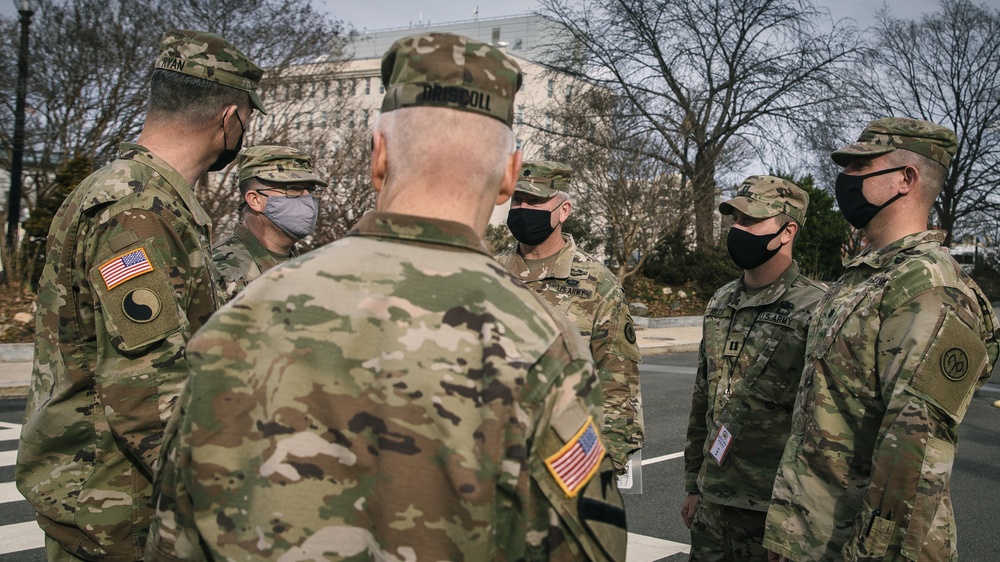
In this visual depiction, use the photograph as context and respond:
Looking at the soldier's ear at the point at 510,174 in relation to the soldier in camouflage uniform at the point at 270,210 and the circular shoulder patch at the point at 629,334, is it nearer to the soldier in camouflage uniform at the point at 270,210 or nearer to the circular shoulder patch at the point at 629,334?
the circular shoulder patch at the point at 629,334

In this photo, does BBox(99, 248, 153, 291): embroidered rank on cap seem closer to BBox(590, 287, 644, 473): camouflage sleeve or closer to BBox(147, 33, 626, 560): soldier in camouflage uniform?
BBox(147, 33, 626, 560): soldier in camouflage uniform

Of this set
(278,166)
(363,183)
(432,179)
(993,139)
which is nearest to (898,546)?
(432,179)

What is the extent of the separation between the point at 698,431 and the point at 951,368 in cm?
173

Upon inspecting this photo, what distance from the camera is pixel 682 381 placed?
12711 mm

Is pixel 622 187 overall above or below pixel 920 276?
below

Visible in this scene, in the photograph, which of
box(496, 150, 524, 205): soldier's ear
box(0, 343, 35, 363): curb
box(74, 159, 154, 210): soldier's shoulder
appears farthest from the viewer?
box(0, 343, 35, 363): curb

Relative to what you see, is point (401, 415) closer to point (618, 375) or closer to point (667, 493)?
point (618, 375)

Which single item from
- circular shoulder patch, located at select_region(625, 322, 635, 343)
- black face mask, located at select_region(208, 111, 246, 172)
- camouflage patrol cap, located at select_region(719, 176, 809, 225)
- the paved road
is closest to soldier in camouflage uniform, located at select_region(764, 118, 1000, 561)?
camouflage patrol cap, located at select_region(719, 176, 809, 225)

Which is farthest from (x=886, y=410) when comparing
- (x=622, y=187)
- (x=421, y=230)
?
(x=622, y=187)

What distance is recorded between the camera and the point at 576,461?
4.78 feet

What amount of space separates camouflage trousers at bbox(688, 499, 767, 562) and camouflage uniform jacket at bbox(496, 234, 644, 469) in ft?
1.52

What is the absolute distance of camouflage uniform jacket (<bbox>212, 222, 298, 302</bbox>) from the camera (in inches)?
182

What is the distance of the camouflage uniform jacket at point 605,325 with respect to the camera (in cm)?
395

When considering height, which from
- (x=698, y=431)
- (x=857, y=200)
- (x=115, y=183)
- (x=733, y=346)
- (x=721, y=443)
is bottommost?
(x=698, y=431)
